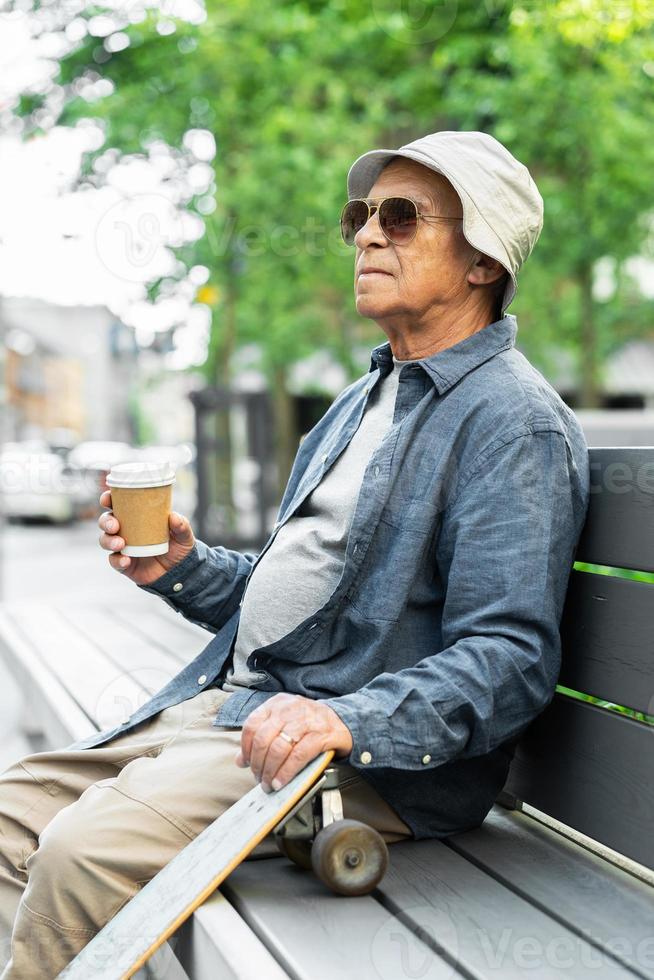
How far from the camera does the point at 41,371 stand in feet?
200

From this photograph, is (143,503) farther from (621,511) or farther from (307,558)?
(621,511)

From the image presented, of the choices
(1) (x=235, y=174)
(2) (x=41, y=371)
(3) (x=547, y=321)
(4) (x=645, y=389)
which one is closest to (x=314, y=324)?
(3) (x=547, y=321)

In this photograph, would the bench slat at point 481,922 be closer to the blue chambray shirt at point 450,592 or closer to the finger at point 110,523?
the blue chambray shirt at point 450,592

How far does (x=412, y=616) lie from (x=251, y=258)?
1060 centimetres

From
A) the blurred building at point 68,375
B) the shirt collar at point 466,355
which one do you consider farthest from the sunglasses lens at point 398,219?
the blurred building at point 68,375

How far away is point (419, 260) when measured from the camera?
87.6 inches

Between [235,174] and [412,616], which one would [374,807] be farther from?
[235,174]

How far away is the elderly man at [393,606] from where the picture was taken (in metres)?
1.87

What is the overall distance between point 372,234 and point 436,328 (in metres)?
0.23

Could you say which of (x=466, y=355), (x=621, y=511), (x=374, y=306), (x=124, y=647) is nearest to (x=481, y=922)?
(x=621, y=511)

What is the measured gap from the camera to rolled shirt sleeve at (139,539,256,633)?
2539mm

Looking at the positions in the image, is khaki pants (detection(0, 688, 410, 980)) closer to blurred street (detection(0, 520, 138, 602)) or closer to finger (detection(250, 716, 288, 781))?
finger (detection(250, 716, 288, 781))

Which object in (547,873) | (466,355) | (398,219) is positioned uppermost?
(398,219)

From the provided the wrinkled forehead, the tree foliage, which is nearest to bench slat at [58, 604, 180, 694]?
the wrinkled forehead
